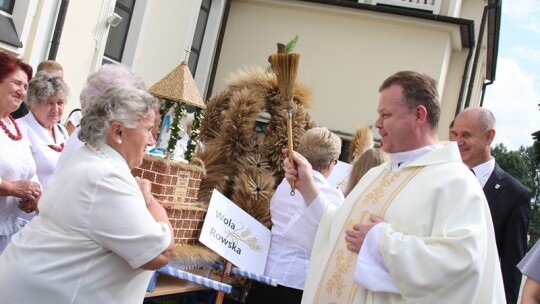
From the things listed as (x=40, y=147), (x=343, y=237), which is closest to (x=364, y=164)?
(x=343, y=237)

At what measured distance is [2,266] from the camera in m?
2.95

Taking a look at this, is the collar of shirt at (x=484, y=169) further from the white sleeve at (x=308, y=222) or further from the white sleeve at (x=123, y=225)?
the white sleeve at (x=123, y=225)

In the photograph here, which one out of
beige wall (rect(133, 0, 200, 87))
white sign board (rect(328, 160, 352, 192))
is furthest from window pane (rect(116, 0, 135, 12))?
white sign board (rect(328, 160, 352, 192))

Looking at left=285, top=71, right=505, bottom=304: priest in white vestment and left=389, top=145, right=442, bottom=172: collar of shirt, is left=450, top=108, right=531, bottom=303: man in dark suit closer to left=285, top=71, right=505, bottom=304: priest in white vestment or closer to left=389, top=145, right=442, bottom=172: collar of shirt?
left=285, top=71, right=505, bottom=304: priest in white vestment

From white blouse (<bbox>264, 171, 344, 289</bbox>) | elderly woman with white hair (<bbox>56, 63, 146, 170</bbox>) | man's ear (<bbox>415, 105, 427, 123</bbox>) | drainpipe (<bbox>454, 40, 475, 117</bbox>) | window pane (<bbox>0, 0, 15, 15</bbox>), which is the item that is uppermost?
drainpipe (<bbox>454, 40, 475, 117</bbox>)

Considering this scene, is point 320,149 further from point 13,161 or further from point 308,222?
point 13,161

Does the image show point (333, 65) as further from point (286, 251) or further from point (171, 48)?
point (286, 251)

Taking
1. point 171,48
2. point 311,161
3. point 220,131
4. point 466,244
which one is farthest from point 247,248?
point 171,48

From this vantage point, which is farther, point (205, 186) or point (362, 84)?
point (362, 84)

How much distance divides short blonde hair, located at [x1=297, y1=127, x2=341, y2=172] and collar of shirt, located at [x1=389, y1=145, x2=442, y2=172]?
59.9 inches

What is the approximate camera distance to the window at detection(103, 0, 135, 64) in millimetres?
11039

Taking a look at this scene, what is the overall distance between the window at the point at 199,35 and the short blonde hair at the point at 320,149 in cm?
949

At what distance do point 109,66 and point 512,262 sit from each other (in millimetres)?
3017

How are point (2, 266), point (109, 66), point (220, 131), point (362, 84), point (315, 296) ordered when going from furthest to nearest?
point (362, 84)
point (220, 131)
point (109, 66)
point (315, 296)
point (2, 266)
